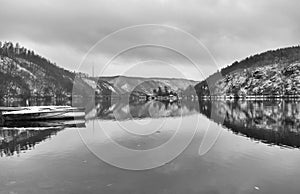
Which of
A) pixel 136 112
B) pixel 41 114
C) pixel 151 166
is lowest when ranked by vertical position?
pixel 136 112

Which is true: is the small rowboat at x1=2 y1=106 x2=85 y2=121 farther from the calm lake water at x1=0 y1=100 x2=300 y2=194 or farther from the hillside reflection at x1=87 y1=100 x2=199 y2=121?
the calm lake water at x1=0 y1=100 x2=300 y2=194

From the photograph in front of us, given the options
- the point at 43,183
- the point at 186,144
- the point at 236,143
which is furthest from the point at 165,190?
the point at 236,143

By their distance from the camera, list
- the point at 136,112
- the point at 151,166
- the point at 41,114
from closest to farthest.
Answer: the point at 151,166
the point at 41,114
the point at 136,112

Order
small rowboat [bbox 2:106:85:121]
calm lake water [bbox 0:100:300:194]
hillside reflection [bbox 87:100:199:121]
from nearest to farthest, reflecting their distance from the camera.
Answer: calm lake water [bbox 0:100:300:194] → small rowboat [bbox 2:106:85:121] → hillside reflection [bbox 87:100:199:121]

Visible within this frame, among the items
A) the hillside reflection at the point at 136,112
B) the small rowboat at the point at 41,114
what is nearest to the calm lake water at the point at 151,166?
the small rowboat at the point at 41,114

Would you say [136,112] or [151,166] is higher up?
[151,166]

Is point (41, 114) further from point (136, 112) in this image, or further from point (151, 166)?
point (151, 166)

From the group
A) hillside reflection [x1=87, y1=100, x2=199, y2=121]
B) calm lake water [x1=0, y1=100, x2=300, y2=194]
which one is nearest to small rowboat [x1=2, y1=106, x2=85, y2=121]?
hillside reflection [x1=87, y1=100, x2=199, y2=121]

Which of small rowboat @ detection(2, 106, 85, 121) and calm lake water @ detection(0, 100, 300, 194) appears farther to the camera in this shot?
small rowboat @ detection(2, 106, 85, 121)

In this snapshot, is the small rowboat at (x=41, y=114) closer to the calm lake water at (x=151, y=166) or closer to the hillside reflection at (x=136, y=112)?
the hillside reflection at (x=136, y=112)

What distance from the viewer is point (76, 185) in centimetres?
1798

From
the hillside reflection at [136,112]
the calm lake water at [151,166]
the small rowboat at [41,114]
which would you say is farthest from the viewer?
the hillside reflection at [136,112]

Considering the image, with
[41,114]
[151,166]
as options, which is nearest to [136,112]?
[41,114]

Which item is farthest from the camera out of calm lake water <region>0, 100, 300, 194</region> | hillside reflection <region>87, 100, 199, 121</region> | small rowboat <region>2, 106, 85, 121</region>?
hillside reflection <region>87, 100, 199, 121</region>
